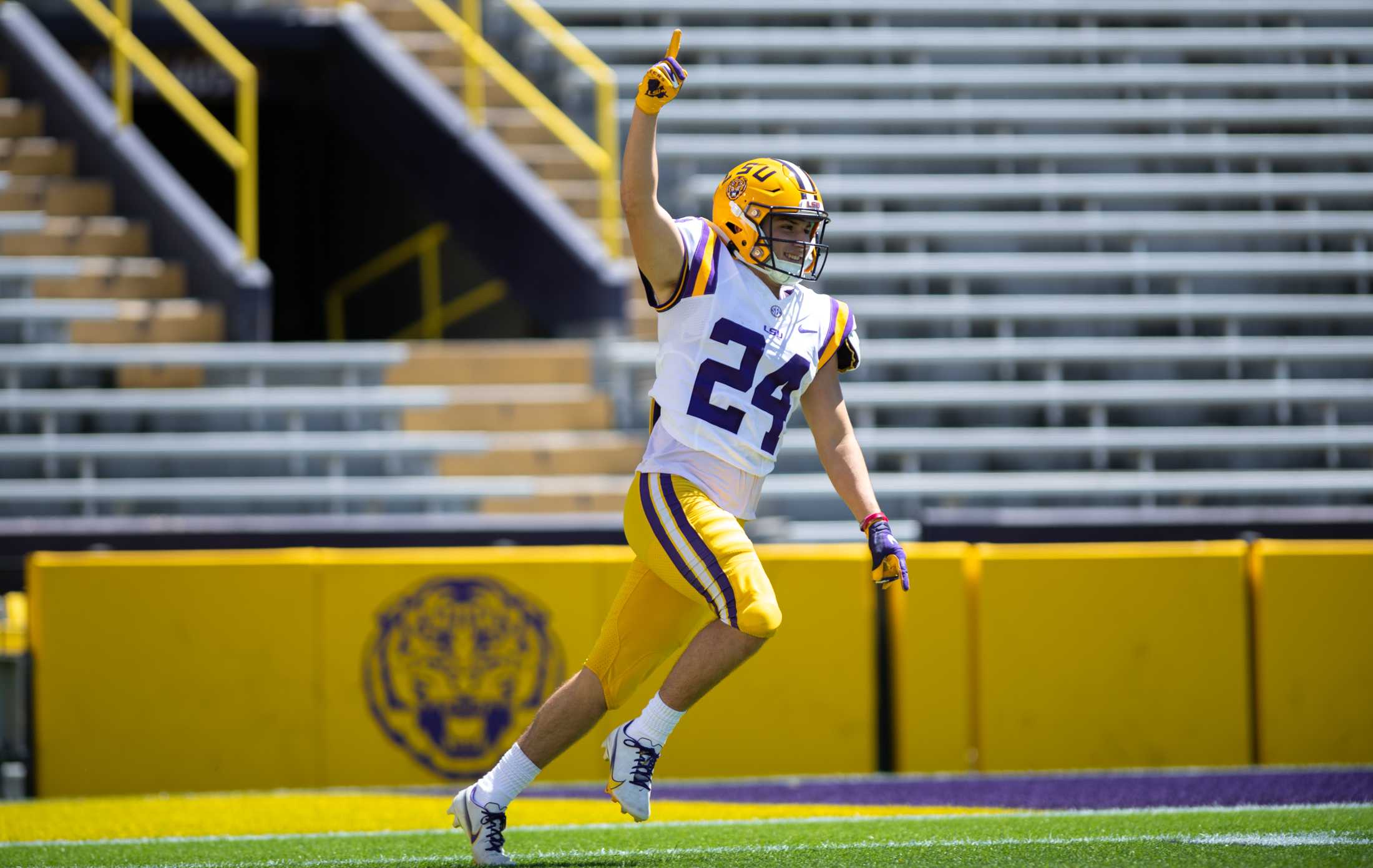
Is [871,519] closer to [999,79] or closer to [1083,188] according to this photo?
[1083,188]

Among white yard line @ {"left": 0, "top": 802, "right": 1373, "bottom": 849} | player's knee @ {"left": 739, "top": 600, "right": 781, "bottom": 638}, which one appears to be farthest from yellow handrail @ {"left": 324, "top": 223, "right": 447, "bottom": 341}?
player's knee @ {"left": 739, "top": 600, "right": 781, "bottom": 638}

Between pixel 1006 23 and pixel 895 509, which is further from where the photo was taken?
pixel 1006 23

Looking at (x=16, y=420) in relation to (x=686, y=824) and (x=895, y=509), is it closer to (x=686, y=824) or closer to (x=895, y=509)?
(x=895, y=509)

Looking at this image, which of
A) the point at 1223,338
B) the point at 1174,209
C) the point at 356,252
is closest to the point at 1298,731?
the point at 1223,338

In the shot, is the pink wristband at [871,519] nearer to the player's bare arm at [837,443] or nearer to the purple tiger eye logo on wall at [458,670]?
the player's bare arm at [837,443]

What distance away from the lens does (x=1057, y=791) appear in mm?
5246

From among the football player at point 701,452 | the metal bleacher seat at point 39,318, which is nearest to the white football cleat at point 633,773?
the football player at point 701,452

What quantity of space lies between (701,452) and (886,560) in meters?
0.47

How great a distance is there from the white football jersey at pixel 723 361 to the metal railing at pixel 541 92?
5624 mm

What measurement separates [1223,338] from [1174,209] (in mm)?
1172

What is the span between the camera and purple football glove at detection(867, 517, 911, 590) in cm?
346

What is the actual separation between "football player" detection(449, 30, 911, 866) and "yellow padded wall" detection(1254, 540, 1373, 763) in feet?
9.08

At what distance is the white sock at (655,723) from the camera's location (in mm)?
3369

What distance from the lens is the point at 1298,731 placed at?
577 centimetres
